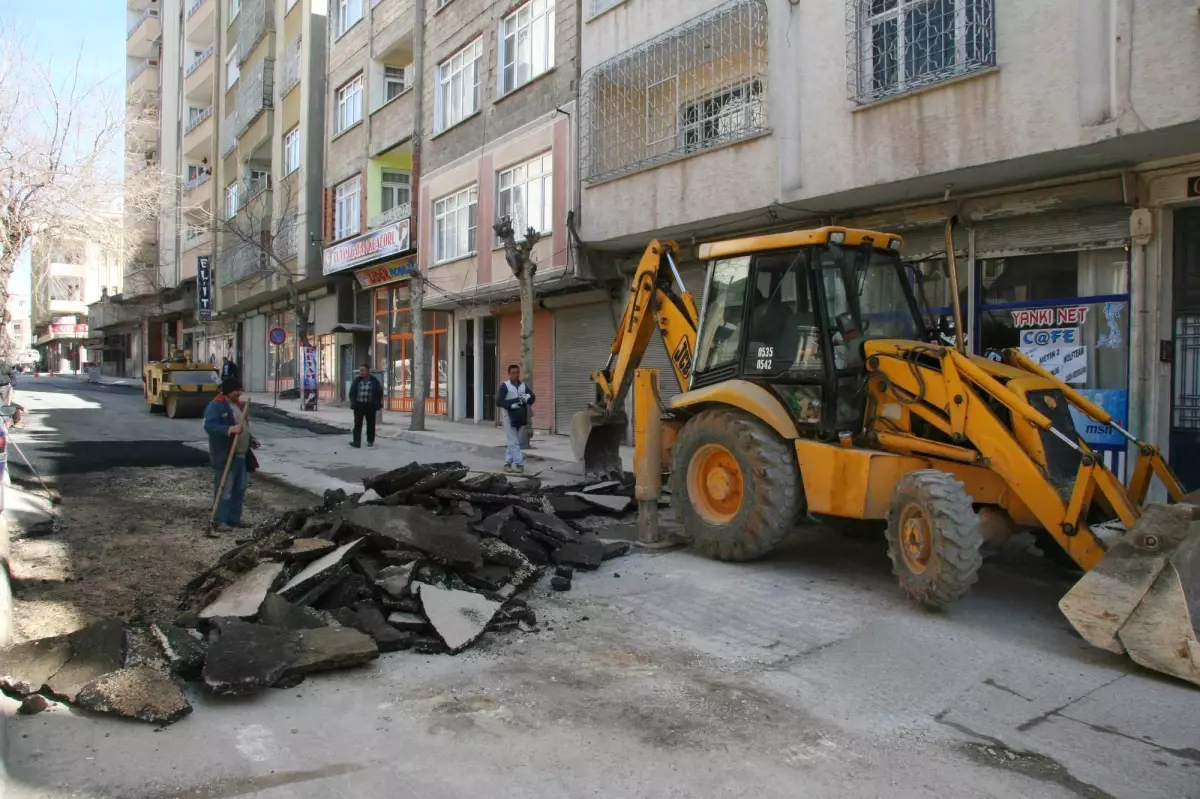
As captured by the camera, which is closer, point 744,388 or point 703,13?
point 744,388

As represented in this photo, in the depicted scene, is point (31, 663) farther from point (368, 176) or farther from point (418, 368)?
point (368, 176)

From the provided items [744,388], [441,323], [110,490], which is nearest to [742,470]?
[744,388]

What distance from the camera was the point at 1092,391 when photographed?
32.5 ft

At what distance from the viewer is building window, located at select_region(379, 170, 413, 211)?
2720cm

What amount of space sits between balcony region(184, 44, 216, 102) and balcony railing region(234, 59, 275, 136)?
261 inches

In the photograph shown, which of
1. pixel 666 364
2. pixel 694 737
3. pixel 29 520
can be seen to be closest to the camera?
pixel 694 737

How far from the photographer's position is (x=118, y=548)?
799cm

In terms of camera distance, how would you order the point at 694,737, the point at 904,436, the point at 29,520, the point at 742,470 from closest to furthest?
the point at 694,737
the point at 904,436
the point at 742,470
the point at 29,520

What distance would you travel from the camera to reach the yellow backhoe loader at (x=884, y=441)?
4875mm

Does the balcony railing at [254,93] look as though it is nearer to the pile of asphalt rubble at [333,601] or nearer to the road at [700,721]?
the pile of asphalt rubble at [333,601]

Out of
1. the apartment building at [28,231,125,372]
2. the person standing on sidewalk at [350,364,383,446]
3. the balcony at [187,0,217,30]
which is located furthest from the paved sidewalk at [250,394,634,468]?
the balcony at [187,0,217,30]

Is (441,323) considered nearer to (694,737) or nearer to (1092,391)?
(1092,391)

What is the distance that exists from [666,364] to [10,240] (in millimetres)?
17688

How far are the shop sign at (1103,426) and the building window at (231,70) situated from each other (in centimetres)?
4054
